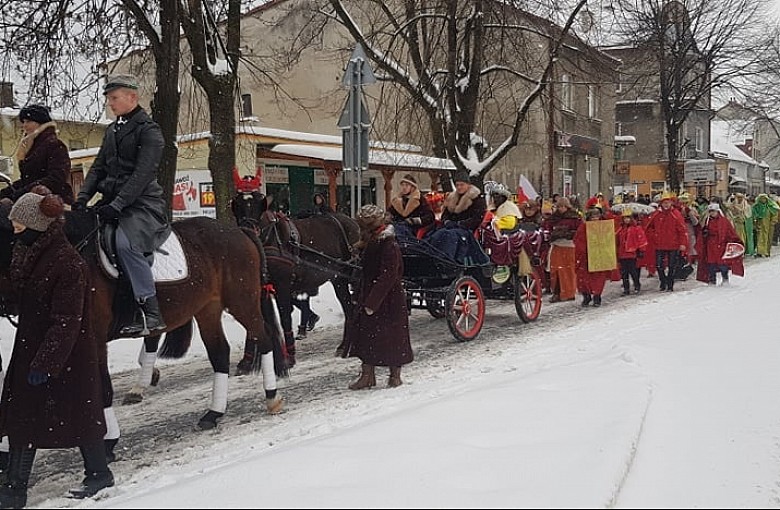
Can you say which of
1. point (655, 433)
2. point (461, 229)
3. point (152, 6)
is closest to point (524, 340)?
point (461, 229)

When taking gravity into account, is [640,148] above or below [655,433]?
above

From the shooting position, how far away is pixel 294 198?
76.7 ft

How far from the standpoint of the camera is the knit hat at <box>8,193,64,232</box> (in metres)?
4.36

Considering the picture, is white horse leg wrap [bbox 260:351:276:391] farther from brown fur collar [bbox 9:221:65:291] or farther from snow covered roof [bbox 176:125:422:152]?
snow covered roof [bbox 176:125:422:152]

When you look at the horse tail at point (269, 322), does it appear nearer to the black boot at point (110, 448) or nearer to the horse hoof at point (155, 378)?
the horse hoof at point (155, 378)

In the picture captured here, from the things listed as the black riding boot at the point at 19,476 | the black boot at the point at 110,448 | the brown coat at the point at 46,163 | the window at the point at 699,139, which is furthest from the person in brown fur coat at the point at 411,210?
the window at the point at 699,139

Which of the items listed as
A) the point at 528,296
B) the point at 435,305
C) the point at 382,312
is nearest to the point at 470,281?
the point at 435,305

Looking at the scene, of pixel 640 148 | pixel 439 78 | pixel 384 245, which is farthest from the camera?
pixel 640 148

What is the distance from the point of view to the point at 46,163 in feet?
19.8

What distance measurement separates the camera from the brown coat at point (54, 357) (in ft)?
14.1

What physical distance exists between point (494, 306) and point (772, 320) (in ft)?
14.5

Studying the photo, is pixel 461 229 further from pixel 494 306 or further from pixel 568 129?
pixel 568 129

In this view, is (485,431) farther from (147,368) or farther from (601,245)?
(601,245)

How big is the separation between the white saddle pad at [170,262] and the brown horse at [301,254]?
1.90 metres
